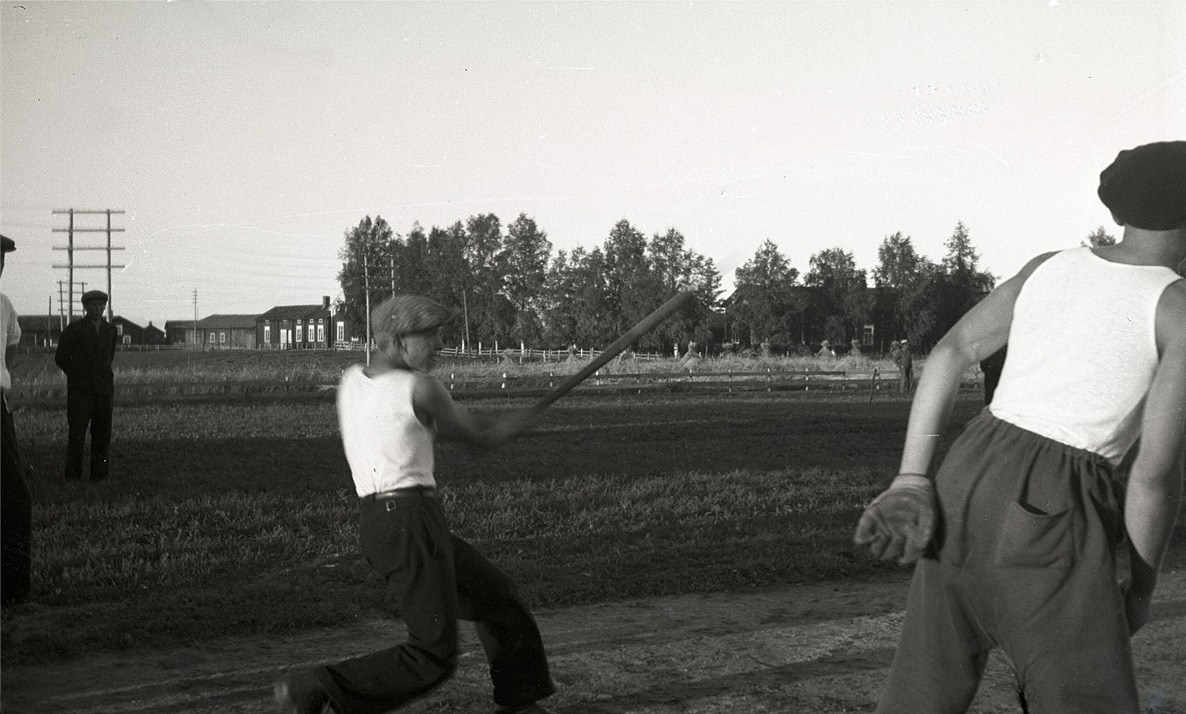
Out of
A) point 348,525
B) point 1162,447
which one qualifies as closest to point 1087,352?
point 1162,447

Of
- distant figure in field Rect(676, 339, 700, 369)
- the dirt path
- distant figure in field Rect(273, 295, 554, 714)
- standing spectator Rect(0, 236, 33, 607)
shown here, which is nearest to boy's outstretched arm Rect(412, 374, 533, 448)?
distant figure in field Rect(273, 295, 554, 714)

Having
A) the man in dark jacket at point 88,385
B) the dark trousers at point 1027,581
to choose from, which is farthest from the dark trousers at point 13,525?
the man in dark jacket at point 88,385

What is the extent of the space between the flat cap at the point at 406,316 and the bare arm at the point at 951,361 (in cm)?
179

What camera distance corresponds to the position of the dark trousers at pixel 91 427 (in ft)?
35.9

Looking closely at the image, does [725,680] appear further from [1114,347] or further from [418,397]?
[1114,347]

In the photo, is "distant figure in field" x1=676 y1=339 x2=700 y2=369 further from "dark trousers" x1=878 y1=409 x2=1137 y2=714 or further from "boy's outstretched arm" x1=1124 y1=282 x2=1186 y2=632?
"boy's outstretched arm" x1=1124 y1=282 x2=1186 y2=632

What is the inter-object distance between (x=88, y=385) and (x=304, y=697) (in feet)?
27.5

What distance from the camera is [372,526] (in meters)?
3.61

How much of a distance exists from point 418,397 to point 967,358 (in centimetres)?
181

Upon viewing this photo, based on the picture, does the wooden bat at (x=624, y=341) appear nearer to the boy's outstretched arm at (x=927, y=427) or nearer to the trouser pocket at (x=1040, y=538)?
the boy's outstretched arm at (x=927, y=427)

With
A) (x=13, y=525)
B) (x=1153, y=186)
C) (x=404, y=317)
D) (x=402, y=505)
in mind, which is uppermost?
(x=1153, y=186)

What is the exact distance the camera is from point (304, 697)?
11.9 ft

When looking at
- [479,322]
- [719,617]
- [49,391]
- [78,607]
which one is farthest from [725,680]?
[479,322]

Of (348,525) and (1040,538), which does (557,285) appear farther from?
(1040,538)
